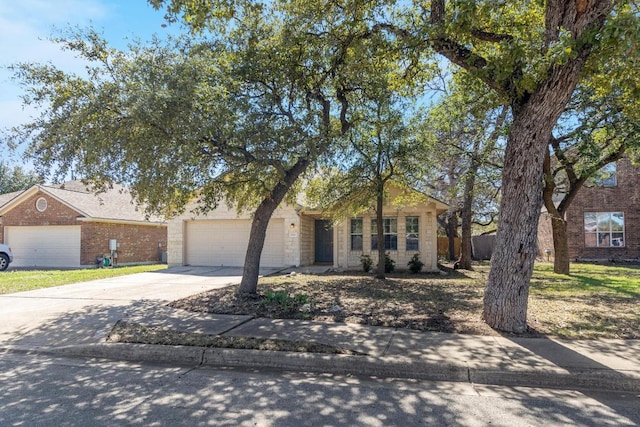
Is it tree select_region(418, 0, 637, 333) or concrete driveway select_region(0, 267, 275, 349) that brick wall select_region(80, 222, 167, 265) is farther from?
tree select_region(418, 0, 637, 333)

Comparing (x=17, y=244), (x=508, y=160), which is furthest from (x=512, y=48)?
(x=17, y=244)

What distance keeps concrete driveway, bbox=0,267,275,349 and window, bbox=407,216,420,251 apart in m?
6.99

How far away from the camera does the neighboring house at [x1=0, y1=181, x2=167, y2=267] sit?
1997 cm

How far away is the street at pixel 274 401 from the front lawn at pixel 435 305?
2190mm

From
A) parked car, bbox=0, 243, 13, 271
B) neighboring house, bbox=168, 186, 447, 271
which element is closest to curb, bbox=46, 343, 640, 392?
neighboring house, bbox=168, 186, 447, 271

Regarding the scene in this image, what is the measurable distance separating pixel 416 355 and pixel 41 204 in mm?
21865

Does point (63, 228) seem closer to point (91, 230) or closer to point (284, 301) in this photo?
point (91, 230)

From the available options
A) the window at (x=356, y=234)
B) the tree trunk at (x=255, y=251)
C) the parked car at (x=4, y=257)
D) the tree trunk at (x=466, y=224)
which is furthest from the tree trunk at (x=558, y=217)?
the parked car at (x=4, y=257)

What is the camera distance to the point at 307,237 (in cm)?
1881

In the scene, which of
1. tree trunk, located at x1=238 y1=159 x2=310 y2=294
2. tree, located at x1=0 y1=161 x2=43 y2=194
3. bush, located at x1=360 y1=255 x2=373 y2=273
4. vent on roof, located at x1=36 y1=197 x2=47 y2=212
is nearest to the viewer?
tree trunk, located at x1=238 y1=159 x2=310 y2=294

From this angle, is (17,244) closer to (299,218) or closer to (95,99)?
(299,218)

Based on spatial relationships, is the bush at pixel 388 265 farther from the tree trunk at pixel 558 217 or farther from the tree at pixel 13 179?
the tree at pixel 13 179

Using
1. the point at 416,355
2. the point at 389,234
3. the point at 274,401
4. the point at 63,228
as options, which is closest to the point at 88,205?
the point at 63,228

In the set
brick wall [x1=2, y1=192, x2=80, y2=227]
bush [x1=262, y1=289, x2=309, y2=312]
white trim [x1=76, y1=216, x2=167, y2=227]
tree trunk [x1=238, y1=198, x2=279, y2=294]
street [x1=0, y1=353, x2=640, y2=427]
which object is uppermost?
brick wall [x1=2, y1=192, x2=80, y2=227]
